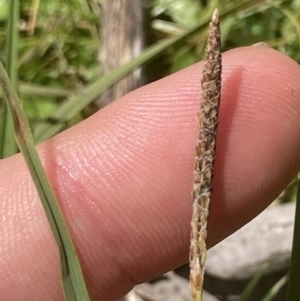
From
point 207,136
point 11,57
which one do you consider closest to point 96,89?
point 11,57

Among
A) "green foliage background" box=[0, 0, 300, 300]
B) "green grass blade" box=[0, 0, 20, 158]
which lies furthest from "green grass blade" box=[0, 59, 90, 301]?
"green foliage background" box=[0, 0, 300, 300]

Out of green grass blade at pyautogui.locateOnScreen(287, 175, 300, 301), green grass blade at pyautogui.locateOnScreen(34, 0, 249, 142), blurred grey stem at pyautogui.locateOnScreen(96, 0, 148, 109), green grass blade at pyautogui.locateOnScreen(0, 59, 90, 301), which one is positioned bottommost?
green grass blade at pyautogui.locateOnScreen(287, 175, 300, 301)

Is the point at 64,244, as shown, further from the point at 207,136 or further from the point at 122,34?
the point at 122,34

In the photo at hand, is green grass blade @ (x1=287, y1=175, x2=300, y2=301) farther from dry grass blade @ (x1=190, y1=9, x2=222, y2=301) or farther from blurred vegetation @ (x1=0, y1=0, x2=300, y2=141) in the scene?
blurred vegetation @ (x1=0, y1=0, x2=300, y2=141)

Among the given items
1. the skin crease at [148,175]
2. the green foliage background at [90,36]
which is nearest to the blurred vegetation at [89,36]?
the green foliage background at [90,36]

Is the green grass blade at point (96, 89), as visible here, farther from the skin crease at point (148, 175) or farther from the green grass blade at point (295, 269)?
the green grass blade at point (295, 269)

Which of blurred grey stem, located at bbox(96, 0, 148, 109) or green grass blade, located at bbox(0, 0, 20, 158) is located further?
blurred grey stem, located at bbox(96, 0, 148, 109)

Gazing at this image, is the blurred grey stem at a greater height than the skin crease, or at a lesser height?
greater

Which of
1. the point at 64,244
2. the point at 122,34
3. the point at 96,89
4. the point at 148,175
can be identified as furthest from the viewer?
the point at 122,34
